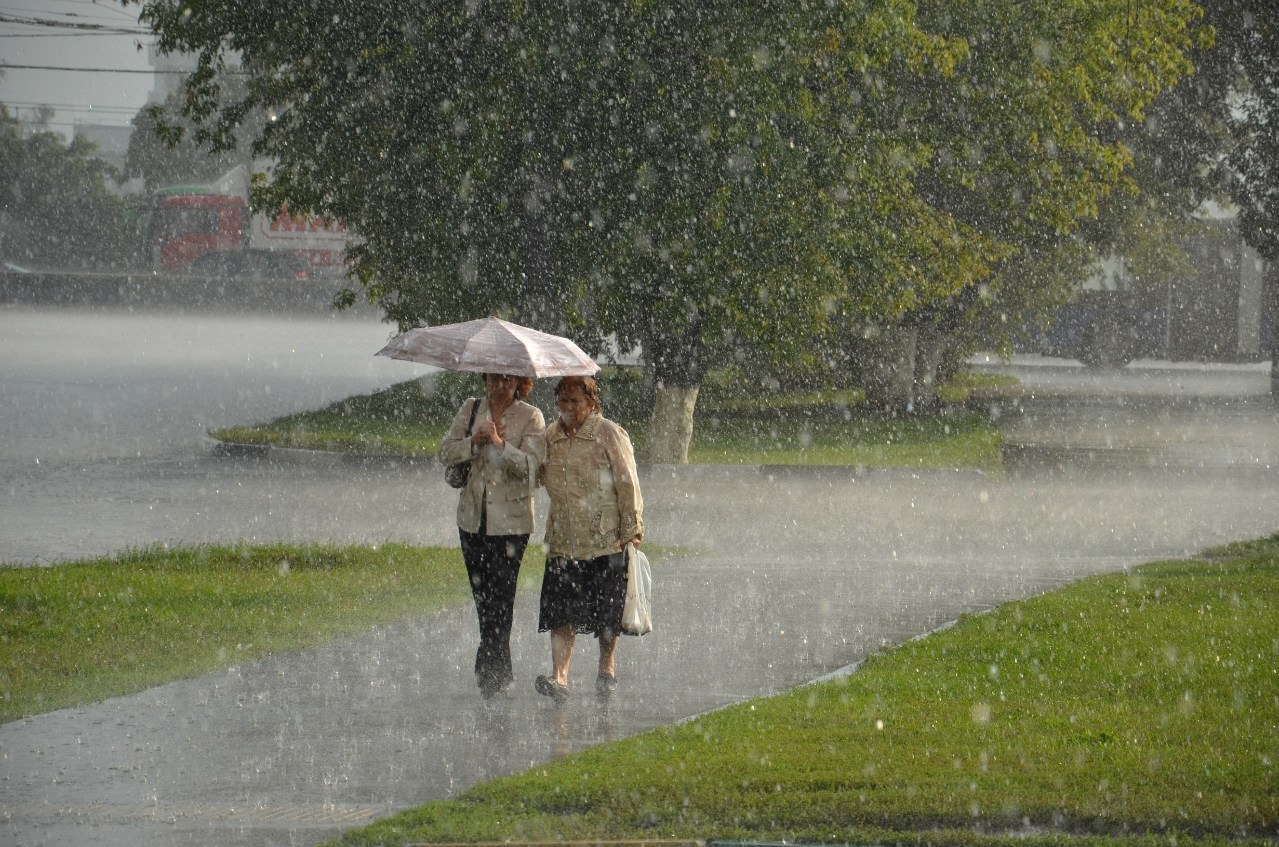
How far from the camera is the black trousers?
8227 millimetres

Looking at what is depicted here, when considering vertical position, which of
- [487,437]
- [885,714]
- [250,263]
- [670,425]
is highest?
[250,263]

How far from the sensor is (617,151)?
18438 millimetres

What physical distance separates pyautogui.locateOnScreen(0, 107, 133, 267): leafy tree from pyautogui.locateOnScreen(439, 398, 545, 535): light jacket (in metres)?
82.9

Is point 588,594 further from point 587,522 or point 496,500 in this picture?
point 496,500

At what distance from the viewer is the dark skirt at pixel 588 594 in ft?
27.2

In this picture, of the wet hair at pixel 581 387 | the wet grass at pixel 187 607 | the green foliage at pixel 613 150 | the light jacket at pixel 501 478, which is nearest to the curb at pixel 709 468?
the green foliage at pixel 613 150

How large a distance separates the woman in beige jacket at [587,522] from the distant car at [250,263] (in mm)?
68555

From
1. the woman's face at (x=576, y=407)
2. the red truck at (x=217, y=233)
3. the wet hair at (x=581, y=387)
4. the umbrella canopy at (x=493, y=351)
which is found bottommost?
the woman's face at (x=576, y=407)

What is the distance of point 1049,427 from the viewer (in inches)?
1132

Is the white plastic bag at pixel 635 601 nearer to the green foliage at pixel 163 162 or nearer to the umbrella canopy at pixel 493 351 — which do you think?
the umbrella canopy at pixel 493 351

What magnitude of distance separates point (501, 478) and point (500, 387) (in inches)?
18.2

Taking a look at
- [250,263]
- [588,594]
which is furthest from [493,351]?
[250,263]

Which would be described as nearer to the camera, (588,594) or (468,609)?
(588,594)

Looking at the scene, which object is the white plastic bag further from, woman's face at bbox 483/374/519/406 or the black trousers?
woman's face at bbox 483/374/519/406
